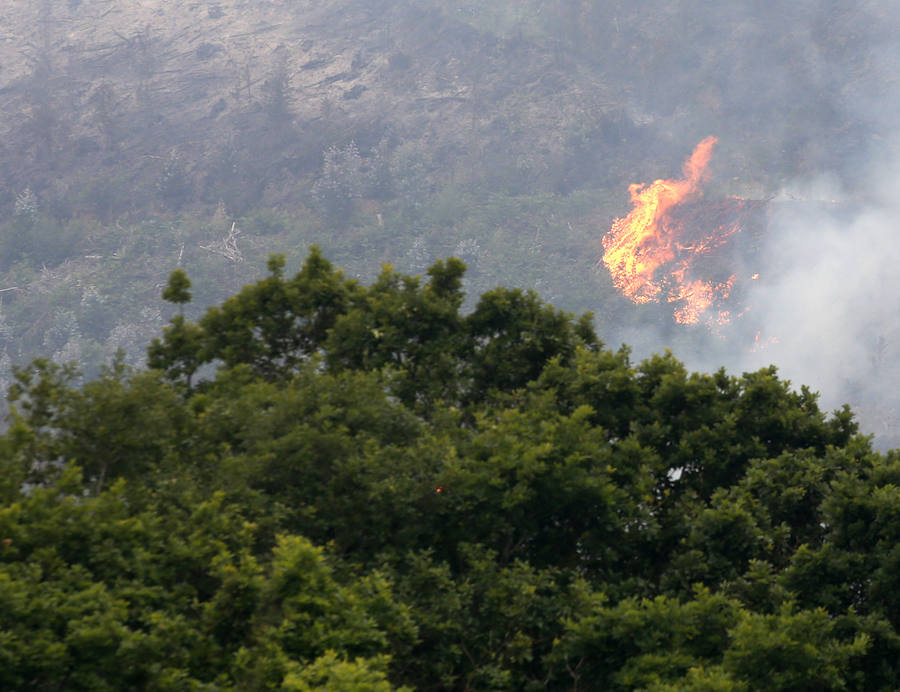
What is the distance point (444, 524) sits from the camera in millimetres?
17266

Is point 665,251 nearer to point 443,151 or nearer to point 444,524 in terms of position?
point 443,151

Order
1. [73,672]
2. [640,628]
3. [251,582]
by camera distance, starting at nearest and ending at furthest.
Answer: [73,672]
[251,582]
[640,628]

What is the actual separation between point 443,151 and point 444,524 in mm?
81696

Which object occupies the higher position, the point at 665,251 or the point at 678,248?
the point at 678,248

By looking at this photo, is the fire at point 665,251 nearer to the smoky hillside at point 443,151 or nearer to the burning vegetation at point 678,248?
the burning vegetation at point 678,248

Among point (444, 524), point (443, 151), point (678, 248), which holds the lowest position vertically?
point (444, 524)

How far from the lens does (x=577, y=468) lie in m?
17.1

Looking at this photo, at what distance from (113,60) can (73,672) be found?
4009 inches

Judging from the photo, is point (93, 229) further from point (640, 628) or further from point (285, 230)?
point (640, 628)

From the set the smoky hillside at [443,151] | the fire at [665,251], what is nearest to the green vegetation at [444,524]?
the smoky hillside at [443,151]

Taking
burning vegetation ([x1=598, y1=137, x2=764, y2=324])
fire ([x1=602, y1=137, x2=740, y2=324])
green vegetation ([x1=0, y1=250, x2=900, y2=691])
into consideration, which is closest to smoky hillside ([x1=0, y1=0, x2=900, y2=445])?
burning vegetation ([x1=598, y1=137, x2=764, y2=324])

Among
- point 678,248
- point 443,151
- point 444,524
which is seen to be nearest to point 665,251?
point 678,248

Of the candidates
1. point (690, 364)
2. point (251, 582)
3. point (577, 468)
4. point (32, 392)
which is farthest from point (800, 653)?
point (690, 364)

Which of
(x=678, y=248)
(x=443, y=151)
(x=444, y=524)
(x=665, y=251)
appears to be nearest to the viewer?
(x=444, y=524)
